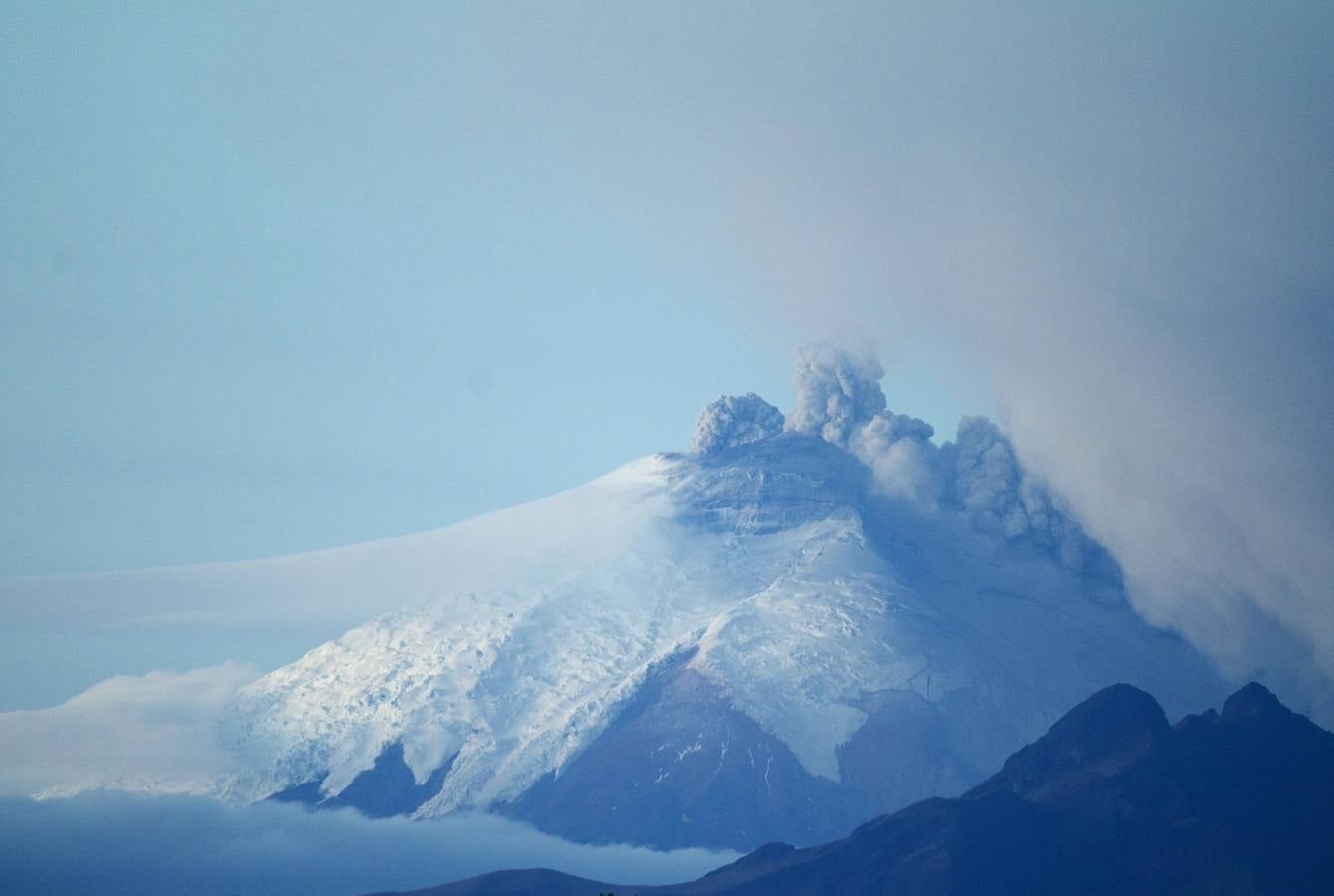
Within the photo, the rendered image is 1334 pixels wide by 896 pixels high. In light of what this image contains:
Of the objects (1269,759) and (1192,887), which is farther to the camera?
(1269,759)

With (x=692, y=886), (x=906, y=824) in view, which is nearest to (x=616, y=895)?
(x=692, y=886)

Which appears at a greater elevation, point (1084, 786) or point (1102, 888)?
point (1084, 786)

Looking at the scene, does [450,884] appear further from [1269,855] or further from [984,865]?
[1269,855]

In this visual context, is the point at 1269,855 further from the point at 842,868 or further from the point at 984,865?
the point at 842,868

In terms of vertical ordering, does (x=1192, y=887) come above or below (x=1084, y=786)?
below

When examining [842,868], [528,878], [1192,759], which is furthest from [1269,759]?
[528,878]

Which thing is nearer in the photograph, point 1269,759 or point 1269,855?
point 1269,855
